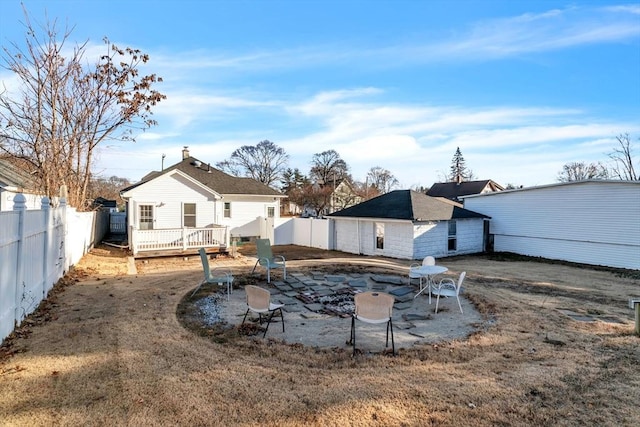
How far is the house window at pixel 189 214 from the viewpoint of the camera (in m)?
17.7

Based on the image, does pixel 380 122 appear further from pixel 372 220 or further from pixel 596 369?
pixel 596 369

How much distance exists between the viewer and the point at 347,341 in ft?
17.2

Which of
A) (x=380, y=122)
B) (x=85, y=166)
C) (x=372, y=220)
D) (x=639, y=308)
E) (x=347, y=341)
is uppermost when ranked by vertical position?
(x=380, y=122)

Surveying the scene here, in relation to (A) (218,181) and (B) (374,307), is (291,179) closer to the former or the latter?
(A) (218,181)

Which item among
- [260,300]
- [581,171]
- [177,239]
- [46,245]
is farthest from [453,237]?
[581,171]

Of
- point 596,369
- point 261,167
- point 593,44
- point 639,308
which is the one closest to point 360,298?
point 596,369

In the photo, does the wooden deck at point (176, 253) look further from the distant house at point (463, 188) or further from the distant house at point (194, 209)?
the distant house at point (463, 188)

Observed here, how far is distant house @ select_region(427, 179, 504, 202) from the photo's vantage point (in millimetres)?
41500

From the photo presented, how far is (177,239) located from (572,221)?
1727 centimetres

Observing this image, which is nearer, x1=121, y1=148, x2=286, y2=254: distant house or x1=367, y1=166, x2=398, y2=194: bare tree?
x1=121, y1=148, x2=286, y2=254: distant house

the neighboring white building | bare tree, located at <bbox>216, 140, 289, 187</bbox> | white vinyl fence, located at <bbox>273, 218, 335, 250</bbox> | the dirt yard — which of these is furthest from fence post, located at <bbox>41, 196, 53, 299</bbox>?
bare tree, located at <bbox>216, 140, 289, 187</bbox>

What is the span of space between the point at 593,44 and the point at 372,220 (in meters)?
10.5

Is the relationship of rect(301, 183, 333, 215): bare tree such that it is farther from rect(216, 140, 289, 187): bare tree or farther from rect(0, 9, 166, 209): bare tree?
rect(0, 9, 166, 209): bare tree

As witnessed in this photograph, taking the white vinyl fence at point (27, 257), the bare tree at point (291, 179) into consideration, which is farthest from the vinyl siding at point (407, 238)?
the bare tree at point (291, 179)
